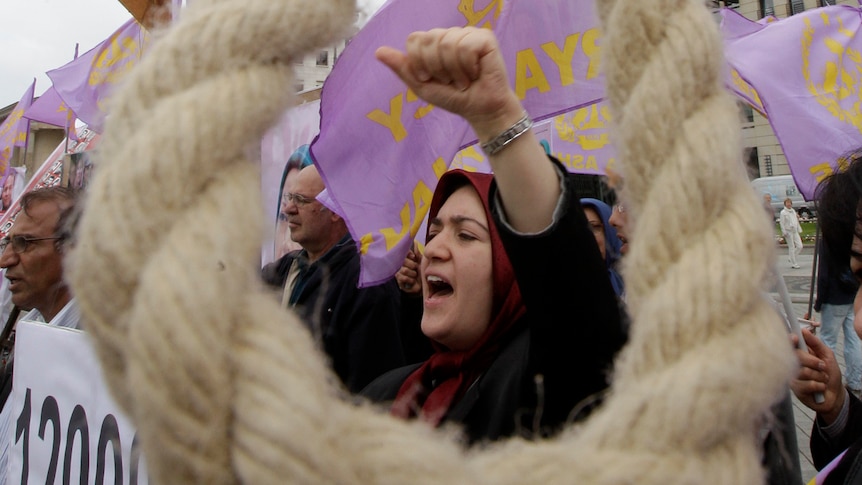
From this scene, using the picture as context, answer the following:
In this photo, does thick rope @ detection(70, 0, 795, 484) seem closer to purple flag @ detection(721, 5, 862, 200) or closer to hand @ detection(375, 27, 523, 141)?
hand @ detection(375, 27, 523, 141)

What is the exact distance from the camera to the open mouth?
1958 millimetres

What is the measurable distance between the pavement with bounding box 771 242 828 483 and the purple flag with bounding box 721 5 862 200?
0.71 m

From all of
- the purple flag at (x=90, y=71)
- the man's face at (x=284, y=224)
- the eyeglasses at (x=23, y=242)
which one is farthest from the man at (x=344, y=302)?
the purple flag at (x=90, y=71)

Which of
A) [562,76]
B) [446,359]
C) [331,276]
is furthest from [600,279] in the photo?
[331,276]

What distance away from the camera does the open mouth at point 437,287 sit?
1.96 metres

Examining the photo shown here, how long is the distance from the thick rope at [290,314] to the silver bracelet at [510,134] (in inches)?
15.2

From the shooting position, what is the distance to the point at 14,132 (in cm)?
827

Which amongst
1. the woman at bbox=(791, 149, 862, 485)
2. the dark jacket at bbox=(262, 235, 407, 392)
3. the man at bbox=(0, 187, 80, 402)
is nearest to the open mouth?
the dark jacket at bbox=(262, 235, 407, 392)

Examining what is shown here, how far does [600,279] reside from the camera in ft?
3.96

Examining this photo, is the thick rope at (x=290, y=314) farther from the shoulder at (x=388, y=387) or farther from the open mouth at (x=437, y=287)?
the open mouth at (x=437, y=287)

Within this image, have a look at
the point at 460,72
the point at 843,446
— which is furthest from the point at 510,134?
the point at 843,446

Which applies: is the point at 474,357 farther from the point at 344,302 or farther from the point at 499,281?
the point at 344,302

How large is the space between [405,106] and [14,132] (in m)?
8.46

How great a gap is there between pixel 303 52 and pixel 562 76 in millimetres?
1792
